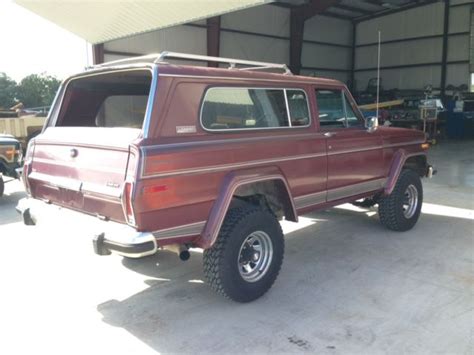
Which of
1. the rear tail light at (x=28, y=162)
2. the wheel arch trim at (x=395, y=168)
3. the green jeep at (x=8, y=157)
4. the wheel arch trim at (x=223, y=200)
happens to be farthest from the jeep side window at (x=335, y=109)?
the green jeep at (x=8, y=157)

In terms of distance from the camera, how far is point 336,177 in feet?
14.7

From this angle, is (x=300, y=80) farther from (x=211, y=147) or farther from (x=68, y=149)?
(x=68, y=149)

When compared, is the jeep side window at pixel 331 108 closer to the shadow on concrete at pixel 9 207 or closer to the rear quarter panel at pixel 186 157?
the rear quarter panel at pixel 186 157

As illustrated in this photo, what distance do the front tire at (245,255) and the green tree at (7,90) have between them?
1726 inches

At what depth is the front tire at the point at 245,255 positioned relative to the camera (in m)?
3.40

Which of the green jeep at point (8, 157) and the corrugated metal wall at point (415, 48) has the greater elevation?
the corrugated metal wall at point (415, 48)

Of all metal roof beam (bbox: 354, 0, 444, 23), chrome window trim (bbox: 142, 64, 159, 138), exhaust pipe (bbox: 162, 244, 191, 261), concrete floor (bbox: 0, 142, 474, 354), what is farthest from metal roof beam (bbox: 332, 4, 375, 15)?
exhaust pipe (bbox: 162, 244, 191, 261)

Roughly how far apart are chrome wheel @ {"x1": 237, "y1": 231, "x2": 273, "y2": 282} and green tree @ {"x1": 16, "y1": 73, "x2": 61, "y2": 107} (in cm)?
4422

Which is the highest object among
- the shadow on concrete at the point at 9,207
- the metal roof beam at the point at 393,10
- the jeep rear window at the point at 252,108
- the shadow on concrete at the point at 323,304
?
the metal roof beam at the point at 393,10

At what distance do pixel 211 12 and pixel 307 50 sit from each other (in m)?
14.6

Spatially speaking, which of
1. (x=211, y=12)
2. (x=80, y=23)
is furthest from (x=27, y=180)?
(x=80, y=23)

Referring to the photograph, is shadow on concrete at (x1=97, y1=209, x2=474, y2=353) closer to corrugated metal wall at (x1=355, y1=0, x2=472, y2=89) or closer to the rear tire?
the rear tire

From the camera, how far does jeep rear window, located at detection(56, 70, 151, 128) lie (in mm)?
4098

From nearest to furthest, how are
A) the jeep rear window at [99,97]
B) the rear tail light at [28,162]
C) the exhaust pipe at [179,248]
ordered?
the exhaust pipe at [179,248]
the rear tail light at [28,162]
the jeep rear window at [99,97]
